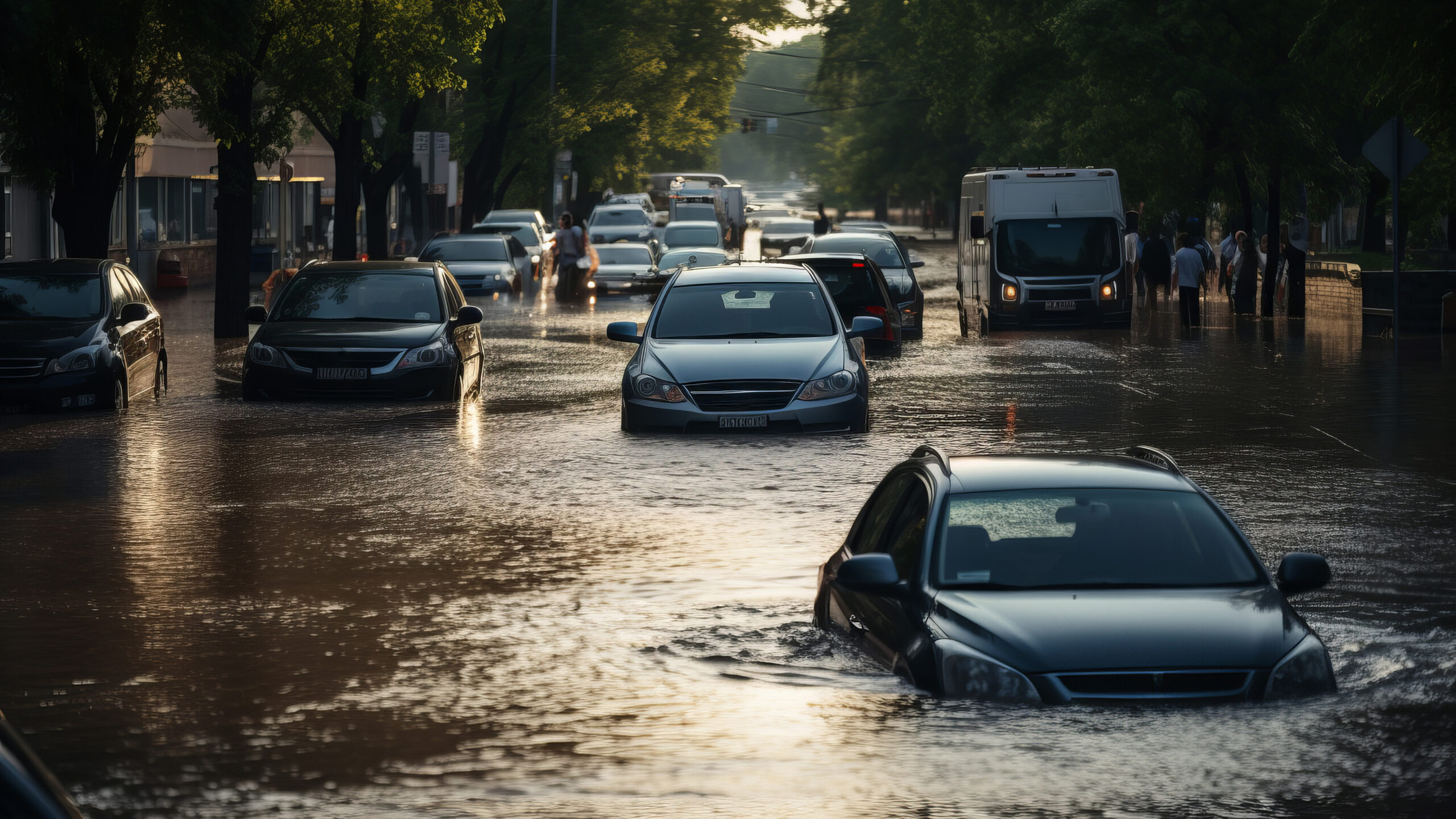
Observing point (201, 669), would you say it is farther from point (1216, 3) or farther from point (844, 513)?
point (1216, 3)

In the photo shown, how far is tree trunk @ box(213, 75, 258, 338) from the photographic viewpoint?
2834 centimetres

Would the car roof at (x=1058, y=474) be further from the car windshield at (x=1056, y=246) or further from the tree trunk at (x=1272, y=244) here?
the tree trunk at (x=1272, y=244)

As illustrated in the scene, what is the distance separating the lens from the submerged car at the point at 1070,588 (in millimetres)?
6895

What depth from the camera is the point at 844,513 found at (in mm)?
12781

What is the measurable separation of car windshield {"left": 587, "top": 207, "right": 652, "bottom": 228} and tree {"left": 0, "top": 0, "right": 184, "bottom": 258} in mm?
36564

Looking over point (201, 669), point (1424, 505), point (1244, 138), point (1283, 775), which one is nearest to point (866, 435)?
point (1424, 505)

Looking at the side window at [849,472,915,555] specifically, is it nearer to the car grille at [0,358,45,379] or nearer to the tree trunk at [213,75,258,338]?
the car grille at [0,358,45,379]

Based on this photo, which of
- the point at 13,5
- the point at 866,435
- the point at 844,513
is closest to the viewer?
the point at 844,513

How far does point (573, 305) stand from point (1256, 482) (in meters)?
29.4

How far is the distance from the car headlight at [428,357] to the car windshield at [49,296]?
3.11 m

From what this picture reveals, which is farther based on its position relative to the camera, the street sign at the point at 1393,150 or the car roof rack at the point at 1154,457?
the street sign at the point at 1393,150

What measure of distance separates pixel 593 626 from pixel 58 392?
11.7 meters

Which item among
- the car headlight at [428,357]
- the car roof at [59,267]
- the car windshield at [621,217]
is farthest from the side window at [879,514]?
the car windshield at [621,217]

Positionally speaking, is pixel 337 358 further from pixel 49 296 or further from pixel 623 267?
pixel 623 267
